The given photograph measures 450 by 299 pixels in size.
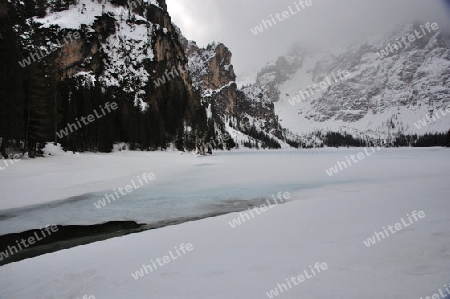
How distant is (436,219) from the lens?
6.24 meters

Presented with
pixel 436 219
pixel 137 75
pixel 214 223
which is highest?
pixel 137 75

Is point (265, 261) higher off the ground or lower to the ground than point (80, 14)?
lower

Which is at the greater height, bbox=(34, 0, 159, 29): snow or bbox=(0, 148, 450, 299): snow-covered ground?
bbox=(34, 0, 159, 29): snow

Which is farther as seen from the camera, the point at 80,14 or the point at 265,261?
the point at 80,14

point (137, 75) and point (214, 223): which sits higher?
point (137, 75)

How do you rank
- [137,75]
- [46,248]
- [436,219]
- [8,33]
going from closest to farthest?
[436,219]
[46,248]
[8,33]
[137,75]

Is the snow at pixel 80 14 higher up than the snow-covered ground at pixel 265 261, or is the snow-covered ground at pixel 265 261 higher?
the snow at pixel 80 14

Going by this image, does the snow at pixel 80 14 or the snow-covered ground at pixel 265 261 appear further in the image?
the snow at pixel 80 14

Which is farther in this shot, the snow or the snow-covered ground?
the snow

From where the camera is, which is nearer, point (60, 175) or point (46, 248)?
point (46, 248)

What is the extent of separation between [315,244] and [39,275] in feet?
17.6

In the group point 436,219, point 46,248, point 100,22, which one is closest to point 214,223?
point 46,248

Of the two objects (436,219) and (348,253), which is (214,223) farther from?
(436,219)

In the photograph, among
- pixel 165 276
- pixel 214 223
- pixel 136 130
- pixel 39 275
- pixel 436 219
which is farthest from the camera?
pixel 136 130
